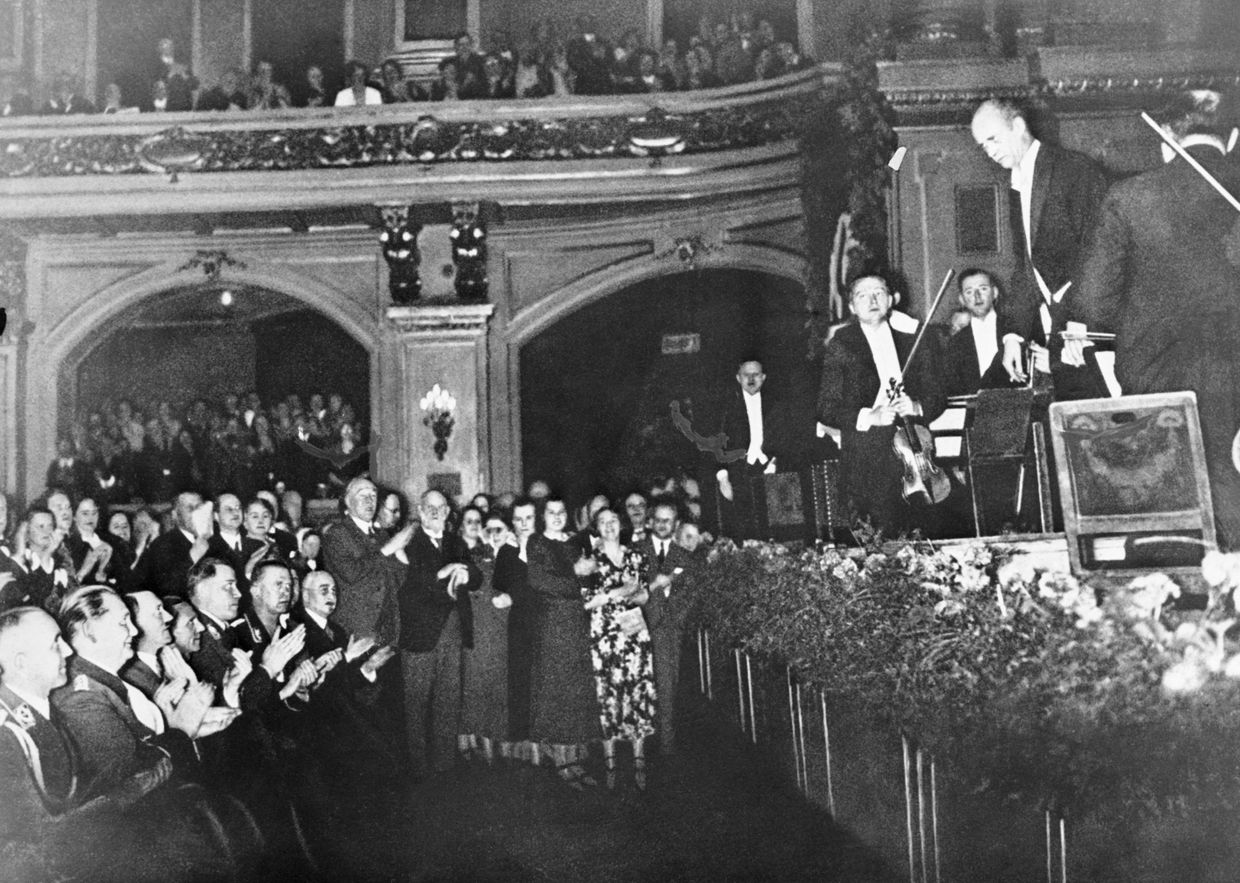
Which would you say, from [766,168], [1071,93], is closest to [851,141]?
[766,168]

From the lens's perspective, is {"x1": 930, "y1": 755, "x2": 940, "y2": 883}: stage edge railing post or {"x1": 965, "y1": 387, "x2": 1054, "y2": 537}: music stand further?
{"x1": 965, "y1": 387, "x2": 1054, "y2": 537}: music stand

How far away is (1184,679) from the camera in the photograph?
4711mm

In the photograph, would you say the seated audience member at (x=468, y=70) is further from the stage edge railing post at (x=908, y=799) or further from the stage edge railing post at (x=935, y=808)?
the stage edge railing post at (x=935, y=808)

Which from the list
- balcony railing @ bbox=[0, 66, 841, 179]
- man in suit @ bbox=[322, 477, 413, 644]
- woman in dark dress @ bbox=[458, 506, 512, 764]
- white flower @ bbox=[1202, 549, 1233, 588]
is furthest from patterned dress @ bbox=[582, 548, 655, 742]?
white flower @ bbox=[1202, 549, 1233, 588]

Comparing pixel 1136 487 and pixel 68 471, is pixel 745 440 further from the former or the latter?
pixel 68 471

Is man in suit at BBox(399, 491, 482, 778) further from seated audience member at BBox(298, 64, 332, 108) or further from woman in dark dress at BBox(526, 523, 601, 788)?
seated audience member at BBox(298, 64, 332, 108)

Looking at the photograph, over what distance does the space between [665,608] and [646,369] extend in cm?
132

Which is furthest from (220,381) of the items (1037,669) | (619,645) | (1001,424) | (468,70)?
(1037,669)

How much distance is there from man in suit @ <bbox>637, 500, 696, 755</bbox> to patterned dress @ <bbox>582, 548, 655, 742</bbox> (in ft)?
0.14

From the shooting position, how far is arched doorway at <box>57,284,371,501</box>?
23.3 ft

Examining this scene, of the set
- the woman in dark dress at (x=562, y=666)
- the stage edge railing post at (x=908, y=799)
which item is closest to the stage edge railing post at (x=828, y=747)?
the stage edge railing post at (x=908, y=799)

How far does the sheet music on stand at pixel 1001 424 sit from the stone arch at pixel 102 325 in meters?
2.82

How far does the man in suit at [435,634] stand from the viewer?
22.0 ft

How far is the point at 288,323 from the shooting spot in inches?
285
